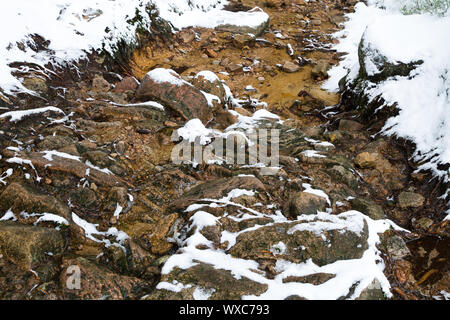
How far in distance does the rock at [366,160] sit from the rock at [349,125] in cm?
82

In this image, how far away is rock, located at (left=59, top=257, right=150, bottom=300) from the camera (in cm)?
200

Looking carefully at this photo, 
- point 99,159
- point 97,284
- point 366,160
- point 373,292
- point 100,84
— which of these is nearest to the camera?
point 97,284

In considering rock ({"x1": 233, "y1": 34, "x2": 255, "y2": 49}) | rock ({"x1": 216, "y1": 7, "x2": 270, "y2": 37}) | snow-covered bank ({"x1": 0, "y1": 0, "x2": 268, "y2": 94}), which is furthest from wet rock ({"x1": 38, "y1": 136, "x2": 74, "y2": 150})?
rock ({"x1": 216, "y1": 7, "x2": 270, "y2": 37})

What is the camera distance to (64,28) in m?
5.05

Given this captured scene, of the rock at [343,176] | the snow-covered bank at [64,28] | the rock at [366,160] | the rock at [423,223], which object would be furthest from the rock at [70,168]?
the rock at [423,223]

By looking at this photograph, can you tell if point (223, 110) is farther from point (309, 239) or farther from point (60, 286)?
point (60, 286)

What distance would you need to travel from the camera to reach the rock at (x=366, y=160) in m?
3.96

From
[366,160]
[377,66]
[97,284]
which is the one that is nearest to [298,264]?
[97,284]

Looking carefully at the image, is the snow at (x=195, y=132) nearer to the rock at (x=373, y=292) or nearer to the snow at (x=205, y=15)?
the rock at (x=373, y=292)

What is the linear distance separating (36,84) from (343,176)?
14.0 feet

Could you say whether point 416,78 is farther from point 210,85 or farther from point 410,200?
point 210,85

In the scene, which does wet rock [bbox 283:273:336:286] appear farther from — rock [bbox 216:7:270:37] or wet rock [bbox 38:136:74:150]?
rock [bbox 216:7:270:37]
